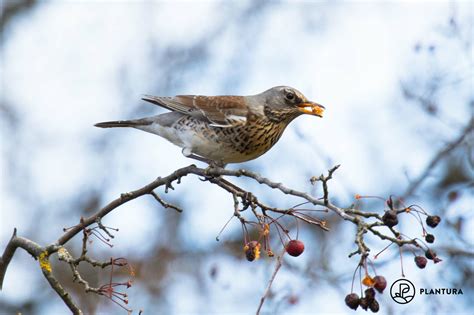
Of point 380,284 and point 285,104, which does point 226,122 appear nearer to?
point 285,104

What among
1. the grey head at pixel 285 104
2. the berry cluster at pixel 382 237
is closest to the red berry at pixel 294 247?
the berry cluster at pixel 382 237

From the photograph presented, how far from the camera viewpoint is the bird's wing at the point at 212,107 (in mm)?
5777

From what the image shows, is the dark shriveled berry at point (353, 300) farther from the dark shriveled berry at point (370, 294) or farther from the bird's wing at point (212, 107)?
the bird's wing at point (212, 107)

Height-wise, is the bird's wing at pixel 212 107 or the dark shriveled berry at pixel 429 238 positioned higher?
the bird's wing at pixel 212 107

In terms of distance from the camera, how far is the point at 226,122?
5758mm

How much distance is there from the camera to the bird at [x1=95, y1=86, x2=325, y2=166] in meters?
5.67

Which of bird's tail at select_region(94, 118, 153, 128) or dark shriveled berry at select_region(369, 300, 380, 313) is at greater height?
bird's tail at select_region(94, 118, 153, 128)

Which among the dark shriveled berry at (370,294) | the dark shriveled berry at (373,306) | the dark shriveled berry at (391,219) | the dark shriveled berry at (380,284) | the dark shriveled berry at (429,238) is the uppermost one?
the dark shriveled berry at (429,238)

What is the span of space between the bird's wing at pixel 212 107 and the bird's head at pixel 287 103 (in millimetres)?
236

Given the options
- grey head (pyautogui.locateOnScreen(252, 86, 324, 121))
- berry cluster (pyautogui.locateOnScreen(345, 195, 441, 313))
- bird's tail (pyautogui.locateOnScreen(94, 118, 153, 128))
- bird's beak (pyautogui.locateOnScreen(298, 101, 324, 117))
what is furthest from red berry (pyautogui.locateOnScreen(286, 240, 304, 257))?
bird's tail (pyautogui.locateOnScreen(94, 118, 153, 128))

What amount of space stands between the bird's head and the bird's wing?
236 millimetres

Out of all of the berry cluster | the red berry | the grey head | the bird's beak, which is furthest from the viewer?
the grey head

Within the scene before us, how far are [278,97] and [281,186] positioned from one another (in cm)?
303

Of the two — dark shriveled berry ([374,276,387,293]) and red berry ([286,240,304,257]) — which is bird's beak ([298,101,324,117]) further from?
dark shriveled berry ([374,276,387,293])
